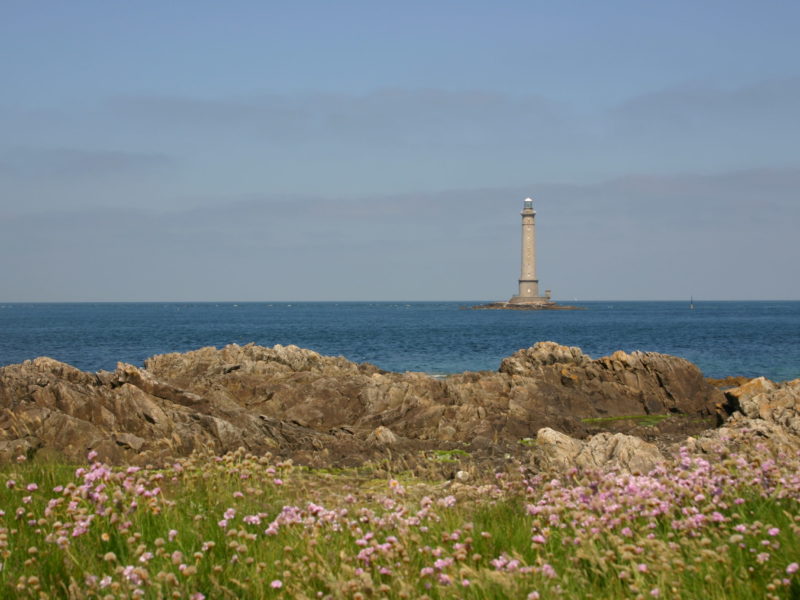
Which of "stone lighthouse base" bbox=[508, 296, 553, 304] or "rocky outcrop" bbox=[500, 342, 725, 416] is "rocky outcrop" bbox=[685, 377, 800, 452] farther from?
"stone lighthouse base" bbox=[508, 296, 553, 304]

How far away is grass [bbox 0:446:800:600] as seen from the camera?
16.1 ft

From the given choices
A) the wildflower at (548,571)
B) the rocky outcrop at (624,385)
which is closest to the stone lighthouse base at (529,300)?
the rocky outcrop at (624,385)

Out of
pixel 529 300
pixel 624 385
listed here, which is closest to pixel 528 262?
pixel 529 300

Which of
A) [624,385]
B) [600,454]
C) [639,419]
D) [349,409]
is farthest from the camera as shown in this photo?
[624,385]

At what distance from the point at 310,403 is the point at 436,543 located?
59.0ft

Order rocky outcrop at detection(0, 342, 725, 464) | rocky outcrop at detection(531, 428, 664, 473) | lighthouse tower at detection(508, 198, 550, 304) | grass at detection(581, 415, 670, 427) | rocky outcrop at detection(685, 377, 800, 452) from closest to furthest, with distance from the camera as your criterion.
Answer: rocky outcrop at detection(531, 428, 664, 473), rocky outcrop at detection(0, 342, 725, 464), rocky outcrop at detection(685, 377, 800, 452), grass at detection(581, 415, 670, 427), lighthouse tower at detection(508, 198, 550, 304)

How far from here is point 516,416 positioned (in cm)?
2244

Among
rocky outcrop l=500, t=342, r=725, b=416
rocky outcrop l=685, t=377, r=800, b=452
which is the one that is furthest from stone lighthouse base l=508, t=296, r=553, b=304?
rocky outcrop l=685, t=377, r=800, b=452

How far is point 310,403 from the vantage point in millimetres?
23594

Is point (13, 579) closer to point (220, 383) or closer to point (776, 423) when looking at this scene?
point (776, 423)

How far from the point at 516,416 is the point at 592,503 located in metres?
16.6

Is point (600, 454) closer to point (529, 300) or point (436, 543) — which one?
point (436, 543)

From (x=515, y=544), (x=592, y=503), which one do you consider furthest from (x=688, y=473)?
(x=515, y=544)

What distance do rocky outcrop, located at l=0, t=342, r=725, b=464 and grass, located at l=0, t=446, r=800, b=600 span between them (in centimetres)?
537
